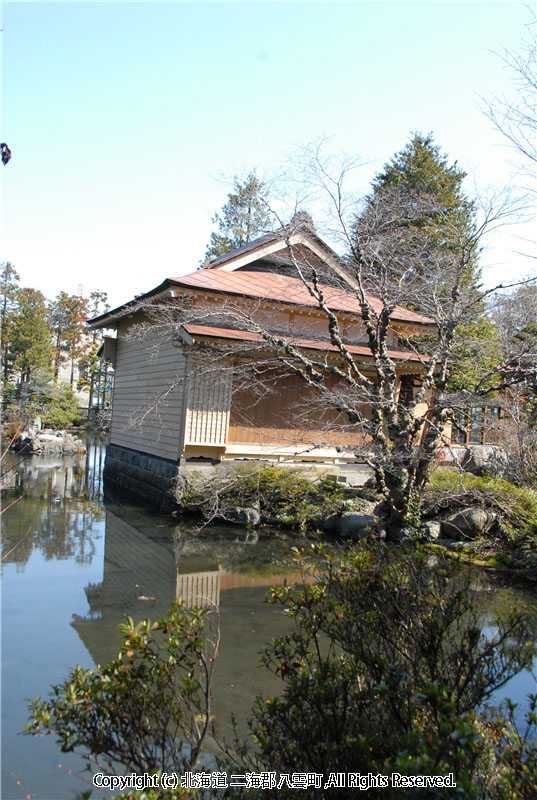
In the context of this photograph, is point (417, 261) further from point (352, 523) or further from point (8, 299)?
point (8, 299)

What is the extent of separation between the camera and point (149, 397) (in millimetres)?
15266

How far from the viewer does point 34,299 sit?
31.7m

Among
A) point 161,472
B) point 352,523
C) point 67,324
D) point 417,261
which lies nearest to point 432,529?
point 352,523

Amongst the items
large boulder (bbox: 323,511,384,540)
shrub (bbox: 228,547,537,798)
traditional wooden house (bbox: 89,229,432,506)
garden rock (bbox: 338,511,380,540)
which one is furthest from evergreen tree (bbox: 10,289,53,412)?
shrub (bbox: 228,547,537,798)

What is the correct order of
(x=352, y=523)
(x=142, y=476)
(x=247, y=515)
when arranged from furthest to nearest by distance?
(x=142, y=476)
(x=247, y=515)
(x=352, y=523)

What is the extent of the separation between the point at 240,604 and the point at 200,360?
6509mm

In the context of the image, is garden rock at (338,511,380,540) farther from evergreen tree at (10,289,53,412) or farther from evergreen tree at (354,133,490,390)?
evergreen tree at (10,289,53,412)

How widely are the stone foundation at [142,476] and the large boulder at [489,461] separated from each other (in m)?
6.74

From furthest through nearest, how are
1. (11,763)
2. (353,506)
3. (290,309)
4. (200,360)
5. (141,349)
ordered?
(141,349) < (290,309) < (200,360) < (353,506) < (11,763)

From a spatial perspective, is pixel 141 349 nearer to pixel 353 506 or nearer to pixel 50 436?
pixel 353 506

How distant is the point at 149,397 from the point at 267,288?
416 centimetres

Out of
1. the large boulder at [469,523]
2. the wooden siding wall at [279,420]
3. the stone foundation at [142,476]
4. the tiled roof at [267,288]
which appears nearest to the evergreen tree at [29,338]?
the stone foundation at [142,476]

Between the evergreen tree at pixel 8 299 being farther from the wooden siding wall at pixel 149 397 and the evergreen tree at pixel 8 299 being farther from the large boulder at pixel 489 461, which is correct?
the large boulder at pixel 489 461

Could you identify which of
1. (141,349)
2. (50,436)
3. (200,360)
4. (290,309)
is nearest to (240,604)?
(200,360)
